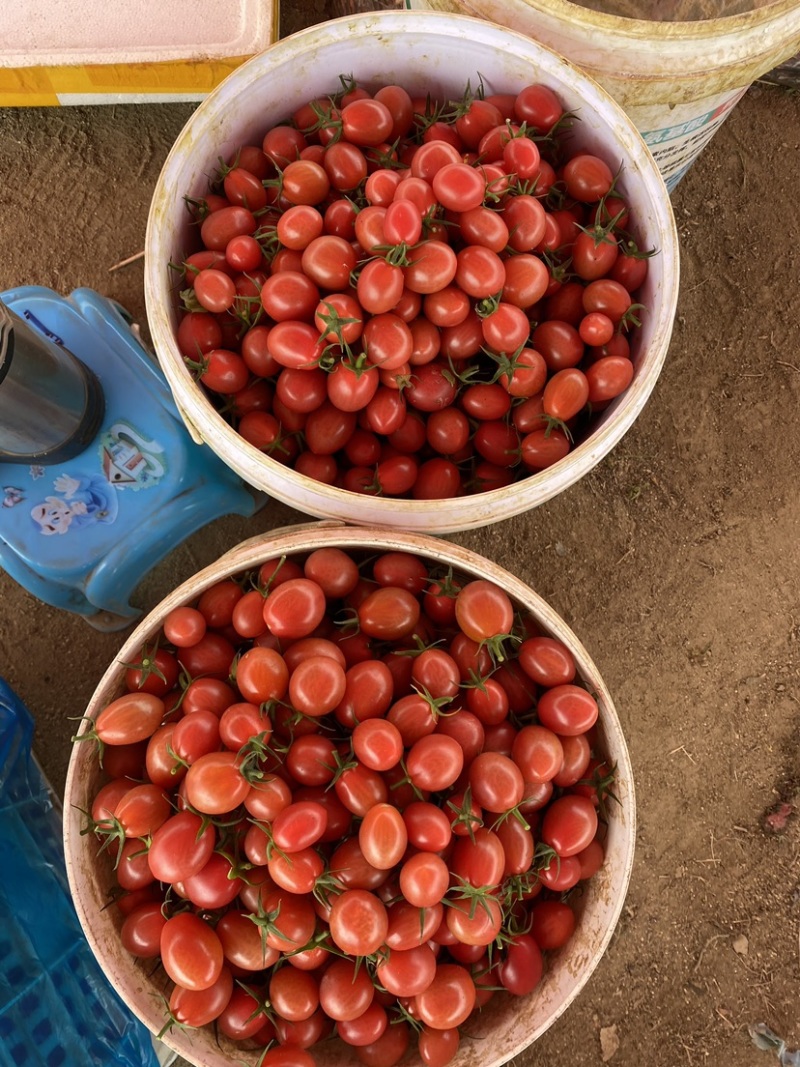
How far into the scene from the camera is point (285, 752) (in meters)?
1.09

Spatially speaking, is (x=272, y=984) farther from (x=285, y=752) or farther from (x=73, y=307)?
(x=73, y=307)

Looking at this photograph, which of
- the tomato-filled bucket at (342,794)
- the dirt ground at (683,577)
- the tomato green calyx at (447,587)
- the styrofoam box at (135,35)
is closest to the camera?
the tomato-filled bucket at (342,794)

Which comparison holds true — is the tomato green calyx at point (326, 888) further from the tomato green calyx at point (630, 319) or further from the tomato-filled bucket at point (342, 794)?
the tomato green calyx at point (630, 319)

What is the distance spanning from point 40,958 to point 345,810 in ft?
2.40

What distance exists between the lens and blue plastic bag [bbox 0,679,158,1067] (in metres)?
1.30

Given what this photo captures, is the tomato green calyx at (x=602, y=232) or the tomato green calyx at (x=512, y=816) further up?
the tomato green calyx at (x=602, y=232)

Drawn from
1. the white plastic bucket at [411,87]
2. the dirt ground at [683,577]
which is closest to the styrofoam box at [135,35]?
the dirt ground at [683,577]

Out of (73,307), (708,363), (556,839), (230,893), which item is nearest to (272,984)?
(230,893)

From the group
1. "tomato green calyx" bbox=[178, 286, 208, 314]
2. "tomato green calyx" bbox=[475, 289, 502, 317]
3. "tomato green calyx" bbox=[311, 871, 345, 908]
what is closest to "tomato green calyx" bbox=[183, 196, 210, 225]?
"tomato green calyx" bbox=[178, 286, 208, 314]

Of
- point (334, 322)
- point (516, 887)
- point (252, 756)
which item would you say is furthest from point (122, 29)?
point (516, 887)

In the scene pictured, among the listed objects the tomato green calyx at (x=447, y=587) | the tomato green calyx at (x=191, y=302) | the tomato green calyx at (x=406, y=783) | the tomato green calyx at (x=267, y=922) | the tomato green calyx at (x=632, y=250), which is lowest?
the tomato green calyx at (x=267, y=922)

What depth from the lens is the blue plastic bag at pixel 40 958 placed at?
130 centimetres

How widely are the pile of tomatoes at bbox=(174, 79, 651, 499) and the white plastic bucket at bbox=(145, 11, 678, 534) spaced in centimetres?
3

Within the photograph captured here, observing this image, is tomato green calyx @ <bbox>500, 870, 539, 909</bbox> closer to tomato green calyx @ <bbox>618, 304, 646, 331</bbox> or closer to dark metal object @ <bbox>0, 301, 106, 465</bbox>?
tomato green calyx @ <bbox>618, 304, 646, 331</bbox>
